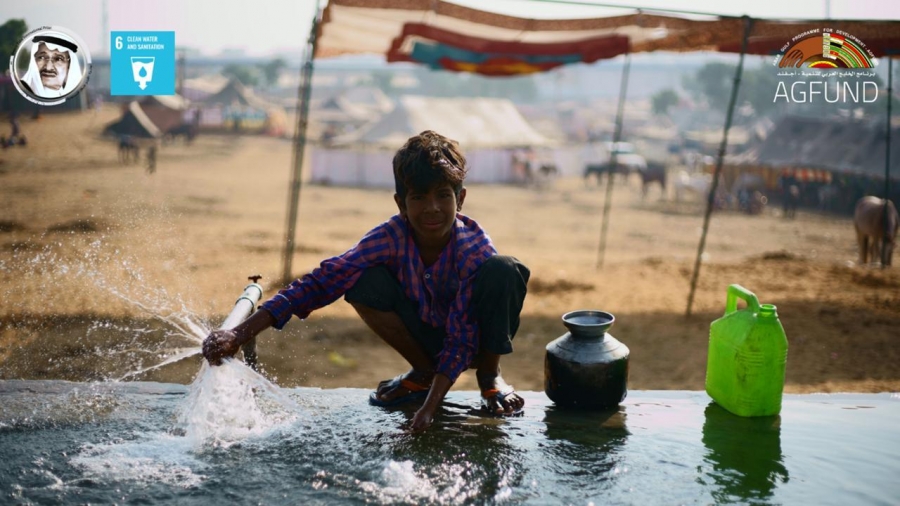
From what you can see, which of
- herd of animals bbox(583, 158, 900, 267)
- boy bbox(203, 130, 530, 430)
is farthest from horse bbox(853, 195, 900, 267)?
boy bbox(203, 130, 530, 430)

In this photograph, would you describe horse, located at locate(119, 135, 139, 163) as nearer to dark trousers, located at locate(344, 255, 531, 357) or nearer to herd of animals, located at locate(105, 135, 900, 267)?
herd of animals, located at locate(105, 135, 900, 267)

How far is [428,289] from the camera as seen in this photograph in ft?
9.51

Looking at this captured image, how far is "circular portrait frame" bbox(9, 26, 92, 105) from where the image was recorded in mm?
4906

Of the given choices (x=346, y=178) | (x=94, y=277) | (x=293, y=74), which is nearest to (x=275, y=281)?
(x=94, y=277)

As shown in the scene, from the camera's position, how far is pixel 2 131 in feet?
41.0

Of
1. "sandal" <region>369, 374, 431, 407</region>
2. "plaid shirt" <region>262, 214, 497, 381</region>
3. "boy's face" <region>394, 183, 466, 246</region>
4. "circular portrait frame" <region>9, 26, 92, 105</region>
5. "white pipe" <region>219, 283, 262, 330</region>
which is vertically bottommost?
"sandal" <region>369, 374, 431, 407</region>

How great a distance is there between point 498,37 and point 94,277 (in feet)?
15.0

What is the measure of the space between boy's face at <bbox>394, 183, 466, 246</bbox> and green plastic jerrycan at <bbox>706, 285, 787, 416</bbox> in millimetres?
1185

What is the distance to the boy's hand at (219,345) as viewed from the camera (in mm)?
2469

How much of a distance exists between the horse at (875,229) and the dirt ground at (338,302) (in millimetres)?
379

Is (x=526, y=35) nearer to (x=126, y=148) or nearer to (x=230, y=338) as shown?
(x=230, y=338)

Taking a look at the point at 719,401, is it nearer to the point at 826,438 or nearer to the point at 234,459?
the point at 826,438

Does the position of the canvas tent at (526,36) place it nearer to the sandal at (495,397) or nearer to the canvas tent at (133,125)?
the sandal at (495,397)

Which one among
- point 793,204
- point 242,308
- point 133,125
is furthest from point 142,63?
point 133,125
